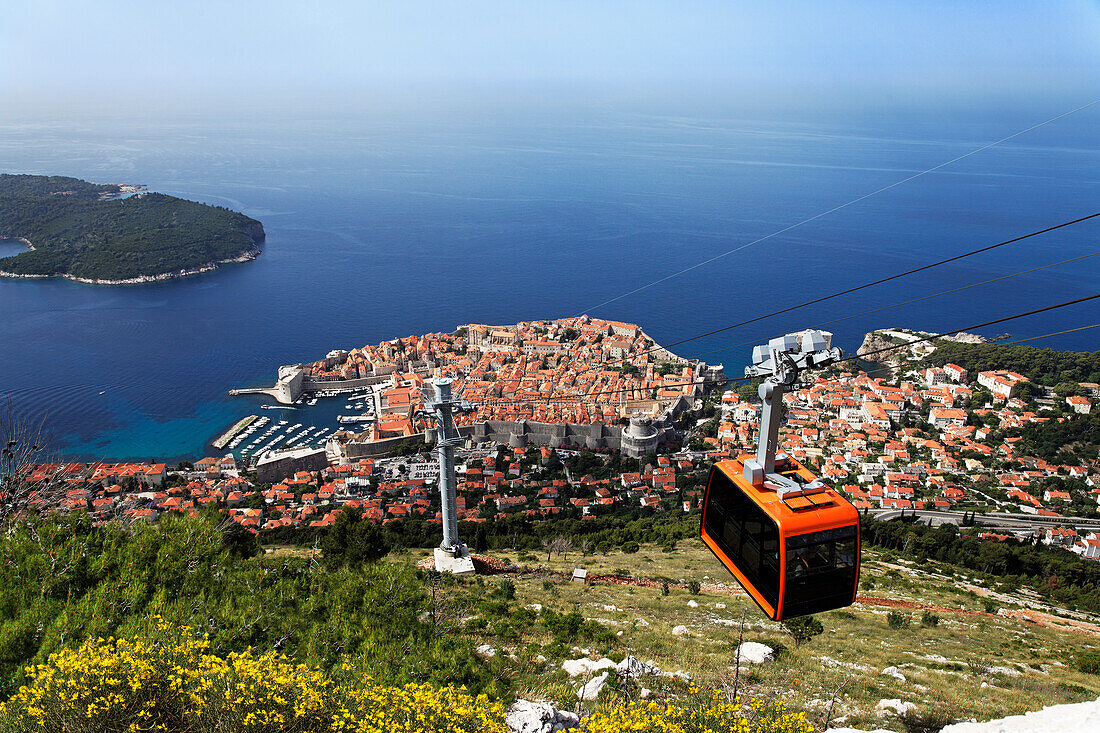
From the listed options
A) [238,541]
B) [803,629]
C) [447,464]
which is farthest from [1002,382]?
[238,541]

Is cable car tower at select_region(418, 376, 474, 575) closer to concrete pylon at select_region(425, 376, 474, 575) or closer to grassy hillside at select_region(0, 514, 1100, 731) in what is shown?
concrete pylon at select_region(425, 376, 474, 575)

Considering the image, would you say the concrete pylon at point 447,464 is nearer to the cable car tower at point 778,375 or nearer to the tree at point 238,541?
the tree at point 238,541

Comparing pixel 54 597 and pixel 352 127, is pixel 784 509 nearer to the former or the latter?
pixel 54 597

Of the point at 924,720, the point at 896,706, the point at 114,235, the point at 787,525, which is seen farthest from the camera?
the point at 114,235

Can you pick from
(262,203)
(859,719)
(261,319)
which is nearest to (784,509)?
(859,719)

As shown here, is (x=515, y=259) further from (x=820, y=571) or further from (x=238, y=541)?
(x=820, y=571)

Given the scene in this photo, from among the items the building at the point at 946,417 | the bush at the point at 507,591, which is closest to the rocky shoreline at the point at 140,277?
the building at the point at 946,417
